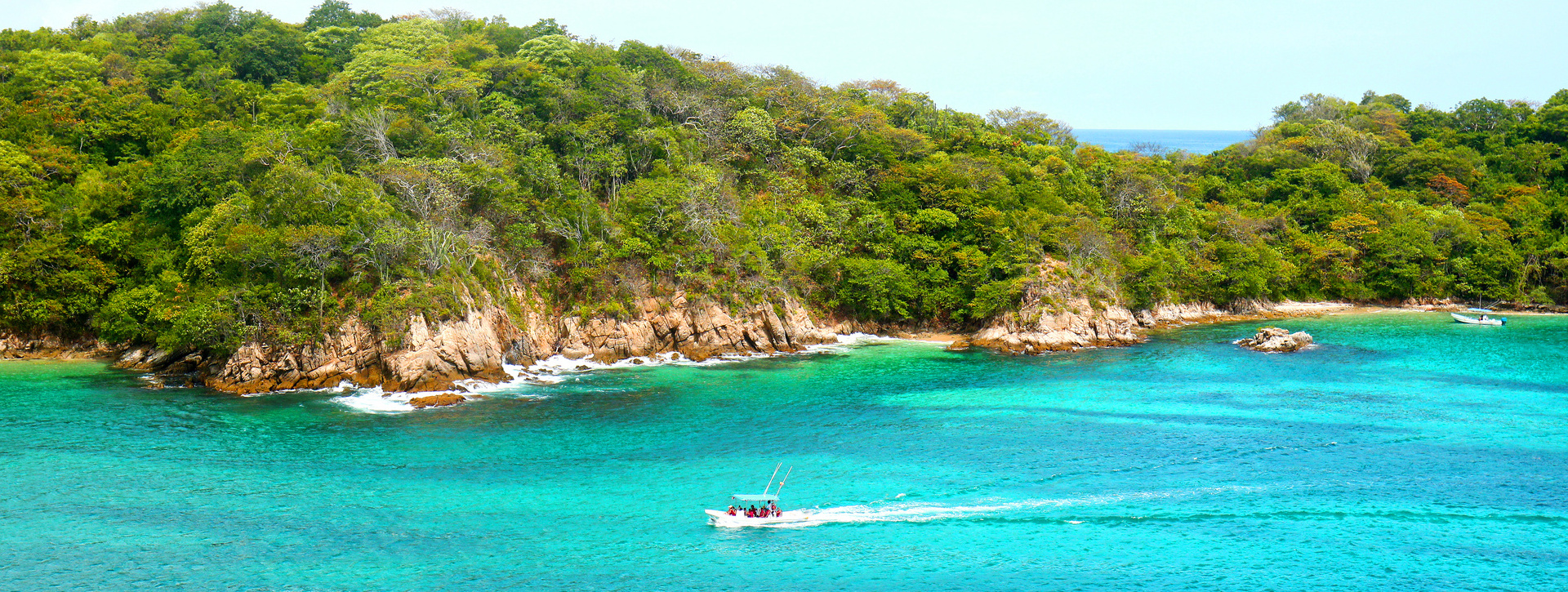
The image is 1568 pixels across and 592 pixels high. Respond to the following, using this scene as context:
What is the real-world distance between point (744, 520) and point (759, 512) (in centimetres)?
61

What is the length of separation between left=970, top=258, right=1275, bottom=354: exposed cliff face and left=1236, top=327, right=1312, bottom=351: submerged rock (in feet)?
20.6

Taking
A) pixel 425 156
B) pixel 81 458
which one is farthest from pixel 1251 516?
pixel 425 156

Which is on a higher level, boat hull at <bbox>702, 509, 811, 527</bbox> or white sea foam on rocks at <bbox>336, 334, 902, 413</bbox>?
white sea foam on rocks at <bbox>336, 334, 902, 413</bbox>

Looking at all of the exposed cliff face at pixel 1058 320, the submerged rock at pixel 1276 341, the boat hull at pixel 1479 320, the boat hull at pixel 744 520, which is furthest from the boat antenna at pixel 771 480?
the boat hull at pixel 1479 320

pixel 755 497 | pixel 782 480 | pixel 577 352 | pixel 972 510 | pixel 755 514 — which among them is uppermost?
pixel 577 352

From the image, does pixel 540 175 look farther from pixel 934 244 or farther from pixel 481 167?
pixel 934 244

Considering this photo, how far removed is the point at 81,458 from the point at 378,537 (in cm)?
1474

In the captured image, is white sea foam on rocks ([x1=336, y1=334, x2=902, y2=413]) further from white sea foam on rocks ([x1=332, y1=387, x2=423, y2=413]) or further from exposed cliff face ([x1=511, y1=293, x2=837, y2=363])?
exposed cliff face ([x1=511, y1=293, x2=837, y2=363])

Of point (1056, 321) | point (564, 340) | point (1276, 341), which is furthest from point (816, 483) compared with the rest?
point (1276, 341)

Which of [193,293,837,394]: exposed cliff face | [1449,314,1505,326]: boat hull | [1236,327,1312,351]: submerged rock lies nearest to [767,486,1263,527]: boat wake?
Answer: [193,293,837,394]: exposed cliff face

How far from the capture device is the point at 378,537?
86.8ft

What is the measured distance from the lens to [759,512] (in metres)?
28.3

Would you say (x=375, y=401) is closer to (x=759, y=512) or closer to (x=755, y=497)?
(x=755, y=497)

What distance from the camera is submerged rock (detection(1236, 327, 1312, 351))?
56125 mm
